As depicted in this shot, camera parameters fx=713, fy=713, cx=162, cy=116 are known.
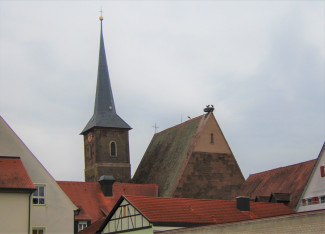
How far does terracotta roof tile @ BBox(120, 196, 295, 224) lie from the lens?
41.8 metres

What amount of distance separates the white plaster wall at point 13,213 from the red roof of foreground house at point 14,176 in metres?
0.50

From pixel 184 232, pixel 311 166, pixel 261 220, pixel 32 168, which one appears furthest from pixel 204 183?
pixel 261 220

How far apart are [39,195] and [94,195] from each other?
16912 mm

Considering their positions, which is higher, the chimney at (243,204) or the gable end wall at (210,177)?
the gable end wall at (210,177)

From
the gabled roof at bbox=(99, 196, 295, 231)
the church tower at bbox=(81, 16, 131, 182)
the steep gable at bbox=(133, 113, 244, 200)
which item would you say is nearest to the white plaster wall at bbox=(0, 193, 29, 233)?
the gabled roof at bbox=(99, 196, 295, 231)

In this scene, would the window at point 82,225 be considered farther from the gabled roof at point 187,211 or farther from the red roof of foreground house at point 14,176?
the red roof of foreground house at point 14,176

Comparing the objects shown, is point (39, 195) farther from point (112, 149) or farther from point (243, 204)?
point (112, 149)

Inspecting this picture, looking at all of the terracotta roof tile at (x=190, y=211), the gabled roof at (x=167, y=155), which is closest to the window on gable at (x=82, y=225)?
the gabled roof at (x=167, y=155)

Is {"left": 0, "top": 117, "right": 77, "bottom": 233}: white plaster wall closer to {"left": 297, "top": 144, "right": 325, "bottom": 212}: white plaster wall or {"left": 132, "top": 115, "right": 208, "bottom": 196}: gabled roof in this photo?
{"left": 132, "top": 115, "right": 208, "bottom": 196}: gabled roof

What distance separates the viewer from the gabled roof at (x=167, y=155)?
61.2 metres

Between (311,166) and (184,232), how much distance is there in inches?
839

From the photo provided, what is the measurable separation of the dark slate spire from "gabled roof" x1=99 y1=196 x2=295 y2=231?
28950 millimetres

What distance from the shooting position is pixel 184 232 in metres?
36.3

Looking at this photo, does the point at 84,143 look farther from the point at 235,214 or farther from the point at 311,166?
the point at 235,214
